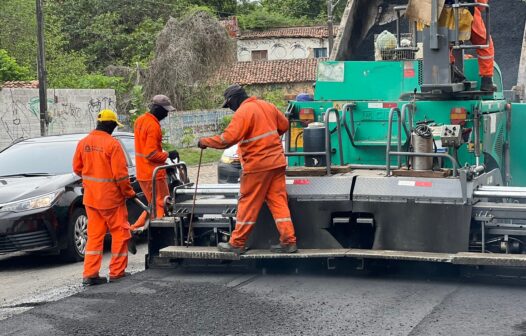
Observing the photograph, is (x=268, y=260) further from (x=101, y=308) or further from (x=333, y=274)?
(x=101, y=308)

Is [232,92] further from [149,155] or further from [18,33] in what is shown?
[18,33]

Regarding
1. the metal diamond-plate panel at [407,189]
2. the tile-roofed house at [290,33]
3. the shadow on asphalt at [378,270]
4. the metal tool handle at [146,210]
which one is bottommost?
the shadow on asphalt at [378,270]

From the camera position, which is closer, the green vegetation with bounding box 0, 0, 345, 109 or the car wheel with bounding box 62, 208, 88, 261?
the car wheel with bounding box 62, 208, 88, 261

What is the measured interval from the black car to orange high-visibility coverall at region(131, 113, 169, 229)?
1017mm

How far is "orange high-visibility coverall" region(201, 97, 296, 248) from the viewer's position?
7715mm

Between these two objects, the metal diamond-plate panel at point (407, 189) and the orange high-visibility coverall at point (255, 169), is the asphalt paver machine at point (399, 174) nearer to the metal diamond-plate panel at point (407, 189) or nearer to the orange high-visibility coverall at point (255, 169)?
the metal diamond-plate panel at point (407, 189)

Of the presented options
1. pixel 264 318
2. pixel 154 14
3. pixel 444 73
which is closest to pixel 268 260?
pixel 264 318

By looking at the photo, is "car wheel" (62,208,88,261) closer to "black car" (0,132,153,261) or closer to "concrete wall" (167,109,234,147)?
"black car" (0,132,153,261)

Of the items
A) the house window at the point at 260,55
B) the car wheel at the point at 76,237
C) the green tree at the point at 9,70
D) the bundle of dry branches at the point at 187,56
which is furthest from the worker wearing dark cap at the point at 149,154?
the house window at the point at 260,55

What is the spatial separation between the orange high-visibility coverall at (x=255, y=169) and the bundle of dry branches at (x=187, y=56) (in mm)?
27290

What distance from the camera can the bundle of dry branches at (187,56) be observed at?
3509 centimetres

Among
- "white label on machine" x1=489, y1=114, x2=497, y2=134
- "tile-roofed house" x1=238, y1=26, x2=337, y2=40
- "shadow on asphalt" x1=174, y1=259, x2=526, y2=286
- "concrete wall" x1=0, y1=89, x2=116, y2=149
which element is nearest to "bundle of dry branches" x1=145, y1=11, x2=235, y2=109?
"concrete wall" x1=0, y1=89, x2=116, y2=149

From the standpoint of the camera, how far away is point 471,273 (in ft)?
24.5

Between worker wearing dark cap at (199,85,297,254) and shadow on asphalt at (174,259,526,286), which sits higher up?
worker wearing dark cap at (199,85,297,254)
